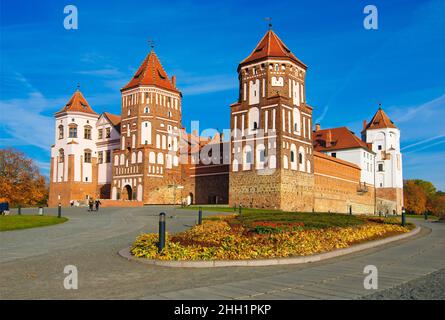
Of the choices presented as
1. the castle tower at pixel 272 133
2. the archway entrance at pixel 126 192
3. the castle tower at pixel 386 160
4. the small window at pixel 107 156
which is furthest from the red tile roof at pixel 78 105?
the castle tower at pixel 386 160

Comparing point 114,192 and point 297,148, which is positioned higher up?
point 297,148

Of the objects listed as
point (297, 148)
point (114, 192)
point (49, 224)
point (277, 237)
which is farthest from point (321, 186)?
point (277, 237)

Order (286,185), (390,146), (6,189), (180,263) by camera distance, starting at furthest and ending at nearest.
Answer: (390,146) → (6,189) → (286,185) → (180,263)

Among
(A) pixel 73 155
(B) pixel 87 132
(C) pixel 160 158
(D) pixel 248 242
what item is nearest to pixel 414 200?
(C) pixel 160 158

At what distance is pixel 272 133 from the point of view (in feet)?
156

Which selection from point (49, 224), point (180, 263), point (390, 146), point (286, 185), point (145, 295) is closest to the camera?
point (145, 295)

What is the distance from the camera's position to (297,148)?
49.2m

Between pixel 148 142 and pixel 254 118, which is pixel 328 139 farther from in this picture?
pixel 148 142

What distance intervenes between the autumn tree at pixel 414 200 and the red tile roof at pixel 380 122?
19330 mm

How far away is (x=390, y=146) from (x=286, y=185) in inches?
1517

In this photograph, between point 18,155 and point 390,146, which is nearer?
→ point 18,155

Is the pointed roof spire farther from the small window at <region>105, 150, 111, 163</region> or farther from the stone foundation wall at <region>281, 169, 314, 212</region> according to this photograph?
the small window at <region>105, 150, 111, 163</region>

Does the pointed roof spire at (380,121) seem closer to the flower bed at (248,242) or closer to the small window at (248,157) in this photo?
the small window at (248,157)
